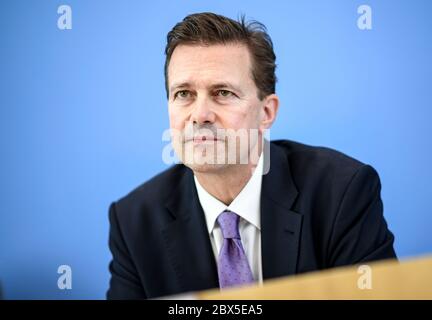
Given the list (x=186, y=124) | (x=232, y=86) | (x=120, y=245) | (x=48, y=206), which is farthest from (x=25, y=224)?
(x=232, y=86)

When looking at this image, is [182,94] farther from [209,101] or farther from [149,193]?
[149,193]

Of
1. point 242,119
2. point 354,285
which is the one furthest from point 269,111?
point 354,285

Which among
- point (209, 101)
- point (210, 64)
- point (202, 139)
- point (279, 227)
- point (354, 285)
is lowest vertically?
point (354, 285)

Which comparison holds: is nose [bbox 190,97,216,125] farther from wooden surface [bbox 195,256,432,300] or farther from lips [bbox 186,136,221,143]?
wooden surface [bbox 195,256,432,300]

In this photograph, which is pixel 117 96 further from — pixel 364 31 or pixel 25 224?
pixel 364 31

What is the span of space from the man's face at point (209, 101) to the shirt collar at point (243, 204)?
105 mm

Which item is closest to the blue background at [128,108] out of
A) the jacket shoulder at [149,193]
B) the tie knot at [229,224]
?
the jacket shoulder at [149,193]

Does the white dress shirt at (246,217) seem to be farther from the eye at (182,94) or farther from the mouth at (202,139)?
the eye at (182,94)

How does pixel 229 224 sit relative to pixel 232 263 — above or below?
above

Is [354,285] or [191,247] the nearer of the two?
[354,285]

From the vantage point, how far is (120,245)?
5.88 feet

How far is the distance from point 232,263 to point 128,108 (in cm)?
57

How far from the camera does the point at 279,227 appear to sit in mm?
1714

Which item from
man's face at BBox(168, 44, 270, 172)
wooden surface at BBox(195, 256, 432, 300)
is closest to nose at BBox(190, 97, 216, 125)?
man's face at BBox(168, 44, 270, 172)
